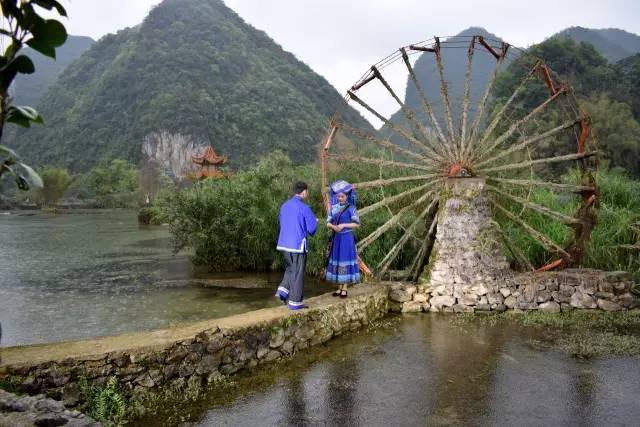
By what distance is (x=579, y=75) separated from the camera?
46.9 meters

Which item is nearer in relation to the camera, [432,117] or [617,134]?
[432,117]

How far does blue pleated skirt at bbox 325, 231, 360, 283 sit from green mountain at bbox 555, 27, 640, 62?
88981 mm

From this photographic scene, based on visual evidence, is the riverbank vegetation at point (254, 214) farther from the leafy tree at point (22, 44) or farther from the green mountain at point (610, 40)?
the green mountain at point (610, 40)

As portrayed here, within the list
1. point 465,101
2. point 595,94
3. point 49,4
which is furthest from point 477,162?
point 595,94

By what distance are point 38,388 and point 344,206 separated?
4.23 metres

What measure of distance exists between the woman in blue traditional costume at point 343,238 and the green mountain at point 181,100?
68.2m

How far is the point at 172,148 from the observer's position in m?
86.6

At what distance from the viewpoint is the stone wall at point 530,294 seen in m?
7.93

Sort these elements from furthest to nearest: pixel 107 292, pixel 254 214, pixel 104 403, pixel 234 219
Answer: pixel 234 219, pixel 254 214, pixel 107 292, pixel 104 403

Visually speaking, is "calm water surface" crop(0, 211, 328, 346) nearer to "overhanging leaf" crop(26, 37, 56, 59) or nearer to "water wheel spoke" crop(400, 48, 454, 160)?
"water wheel spoke" crop(400, 48, 454, 160)

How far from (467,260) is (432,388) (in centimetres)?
377

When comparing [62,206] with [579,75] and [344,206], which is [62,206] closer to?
[579,75]

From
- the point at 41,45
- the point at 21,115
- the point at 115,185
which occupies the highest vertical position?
the point at 115,185

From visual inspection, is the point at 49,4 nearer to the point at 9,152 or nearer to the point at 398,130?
the point at 9,152
